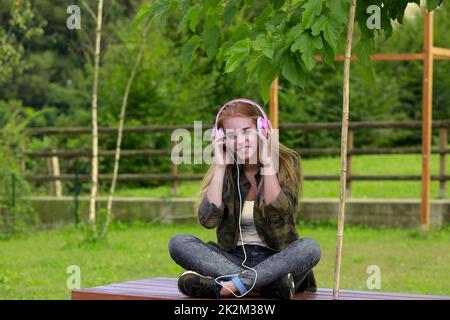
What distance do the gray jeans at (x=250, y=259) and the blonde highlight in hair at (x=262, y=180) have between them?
197mm

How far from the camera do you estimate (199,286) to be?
5016 millimetres

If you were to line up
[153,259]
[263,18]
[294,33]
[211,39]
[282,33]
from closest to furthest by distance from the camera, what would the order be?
1. [294,33]
2. [282,33]
3. [211,39]
4. [263,18]
5. [153,259]

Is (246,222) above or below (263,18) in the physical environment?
below

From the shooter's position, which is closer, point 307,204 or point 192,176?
point 307,204

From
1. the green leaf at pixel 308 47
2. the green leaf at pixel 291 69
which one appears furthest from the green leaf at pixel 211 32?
the green leaf at pixel 308 47

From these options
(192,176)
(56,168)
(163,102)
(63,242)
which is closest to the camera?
(63,242)

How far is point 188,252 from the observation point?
5262mm

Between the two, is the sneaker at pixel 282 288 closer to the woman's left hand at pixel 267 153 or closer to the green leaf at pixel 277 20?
the woman's left hand at pixel 267 153

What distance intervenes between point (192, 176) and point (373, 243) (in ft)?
14.2

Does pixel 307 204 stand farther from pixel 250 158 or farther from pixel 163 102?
pixel 250 158

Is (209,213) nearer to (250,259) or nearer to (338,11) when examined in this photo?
(250,259)

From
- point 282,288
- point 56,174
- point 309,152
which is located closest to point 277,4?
point 282,288

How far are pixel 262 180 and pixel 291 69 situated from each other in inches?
34.7

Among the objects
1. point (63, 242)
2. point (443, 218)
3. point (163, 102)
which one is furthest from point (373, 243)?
point (163, 102)
